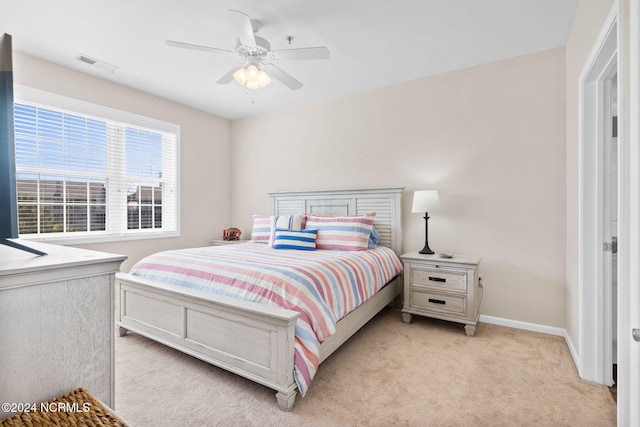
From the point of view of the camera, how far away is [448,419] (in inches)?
64.6

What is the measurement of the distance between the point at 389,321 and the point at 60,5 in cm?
382

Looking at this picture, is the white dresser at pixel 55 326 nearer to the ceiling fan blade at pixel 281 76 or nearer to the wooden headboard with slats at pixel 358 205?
the ceiling fan blade at pixel 281 76

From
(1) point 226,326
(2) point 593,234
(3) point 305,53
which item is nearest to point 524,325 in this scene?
(2) point 593,234

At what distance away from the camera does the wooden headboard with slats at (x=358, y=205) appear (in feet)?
11.4

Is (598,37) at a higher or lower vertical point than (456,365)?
higher

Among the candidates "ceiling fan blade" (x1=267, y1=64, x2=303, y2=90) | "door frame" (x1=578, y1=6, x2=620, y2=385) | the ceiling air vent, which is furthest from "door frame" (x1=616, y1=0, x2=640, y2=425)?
the ceiling air vent

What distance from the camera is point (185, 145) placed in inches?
171

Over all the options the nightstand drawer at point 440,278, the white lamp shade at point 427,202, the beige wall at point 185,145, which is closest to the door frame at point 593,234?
the nightstand drawer at point 440,278

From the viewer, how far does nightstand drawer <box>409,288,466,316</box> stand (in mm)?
2760

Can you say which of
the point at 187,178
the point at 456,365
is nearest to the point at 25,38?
the point at 187,178

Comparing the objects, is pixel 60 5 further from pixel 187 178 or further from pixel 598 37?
pixel 598 37

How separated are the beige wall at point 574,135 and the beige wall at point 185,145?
4.38 m

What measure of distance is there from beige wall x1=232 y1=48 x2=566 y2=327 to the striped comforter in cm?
116

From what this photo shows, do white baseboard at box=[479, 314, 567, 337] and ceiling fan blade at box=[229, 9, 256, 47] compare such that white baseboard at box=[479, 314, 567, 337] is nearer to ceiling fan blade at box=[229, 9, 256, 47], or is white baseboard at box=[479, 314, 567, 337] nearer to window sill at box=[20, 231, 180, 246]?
ceiling fan blade at box=[229, 9, 256, 47]
